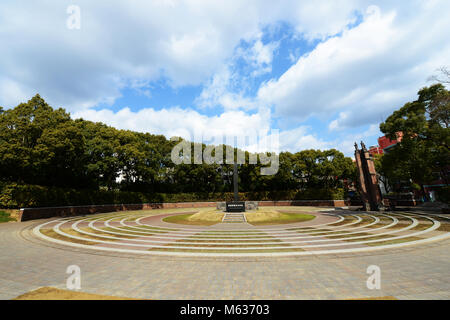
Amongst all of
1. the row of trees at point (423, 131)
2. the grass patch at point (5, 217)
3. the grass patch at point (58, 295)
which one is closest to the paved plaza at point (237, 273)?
the grass patch at point (58, 295)

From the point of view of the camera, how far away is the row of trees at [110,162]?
20.6 metres

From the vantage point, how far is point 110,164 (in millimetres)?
32469

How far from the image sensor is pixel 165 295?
4824 mm

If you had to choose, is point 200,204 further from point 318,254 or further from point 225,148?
point 318,254

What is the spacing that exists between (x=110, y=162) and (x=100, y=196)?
19.0 feet

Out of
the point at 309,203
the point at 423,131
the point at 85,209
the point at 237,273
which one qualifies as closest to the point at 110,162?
the point at 85,209

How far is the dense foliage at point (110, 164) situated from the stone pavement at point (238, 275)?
1728 cm

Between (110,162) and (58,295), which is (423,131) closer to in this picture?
(58,295)

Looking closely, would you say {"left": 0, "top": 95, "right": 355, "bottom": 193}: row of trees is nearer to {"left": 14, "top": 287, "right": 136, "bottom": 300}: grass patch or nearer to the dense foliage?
the dense foliage

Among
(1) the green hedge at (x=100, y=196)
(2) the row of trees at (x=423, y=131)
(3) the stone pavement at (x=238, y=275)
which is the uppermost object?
(2) the row of trees at (x=423, y=131)

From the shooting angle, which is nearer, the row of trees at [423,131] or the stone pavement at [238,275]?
the stone pavement at [238,275]

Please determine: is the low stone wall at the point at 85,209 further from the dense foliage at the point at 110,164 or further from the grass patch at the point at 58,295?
the grass patch at the point at 58,295
